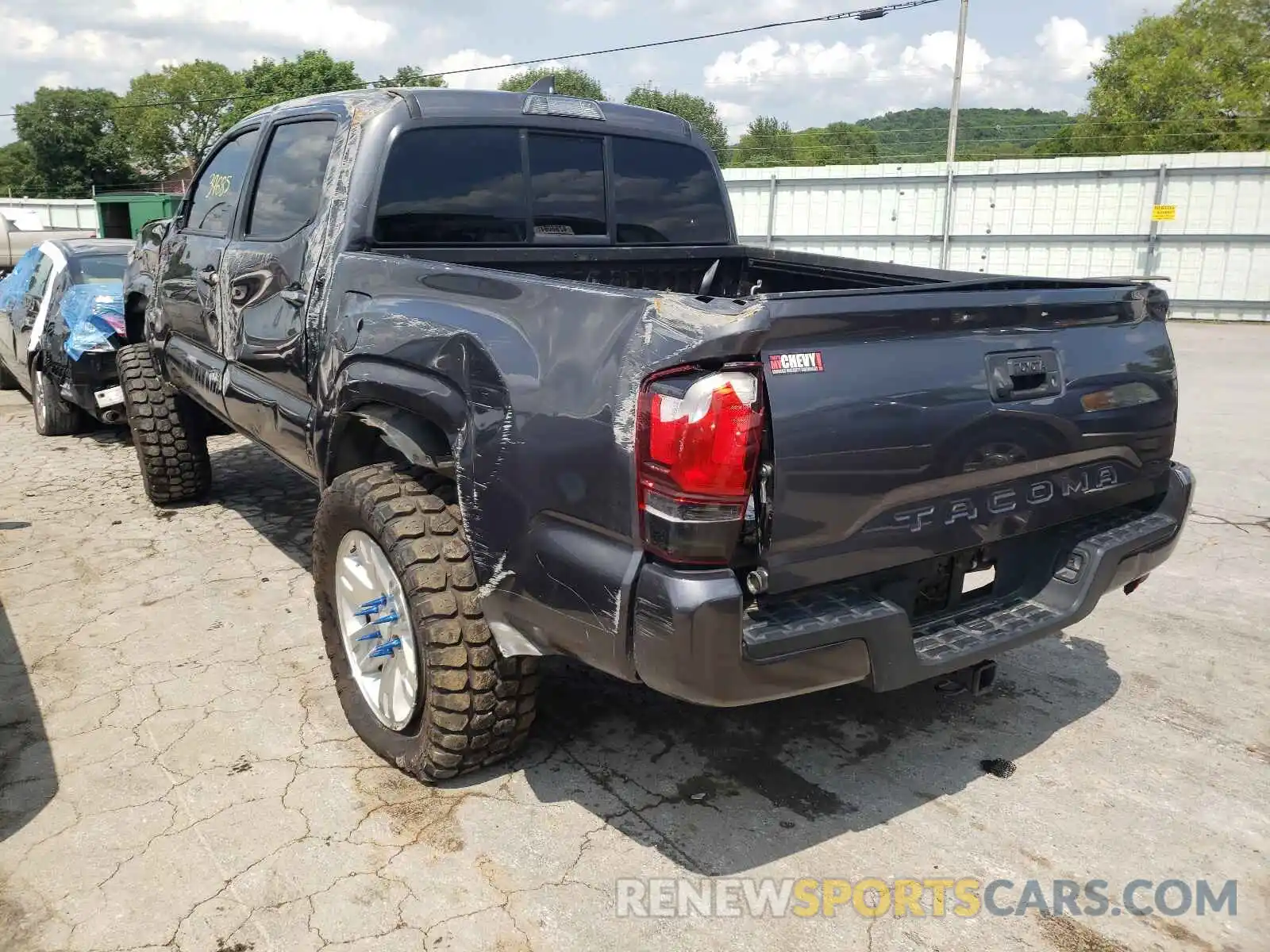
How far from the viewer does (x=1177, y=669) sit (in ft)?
12.4

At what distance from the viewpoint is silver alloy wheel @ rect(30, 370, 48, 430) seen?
7668 millimetres

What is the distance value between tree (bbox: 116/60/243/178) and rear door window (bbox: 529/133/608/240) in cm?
7895

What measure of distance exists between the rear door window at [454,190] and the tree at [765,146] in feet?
179

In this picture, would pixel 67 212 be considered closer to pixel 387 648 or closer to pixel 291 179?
pixel 291 179

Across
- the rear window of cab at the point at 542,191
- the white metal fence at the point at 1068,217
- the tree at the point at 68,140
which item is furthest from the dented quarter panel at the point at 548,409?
the tree at the point at 68,140

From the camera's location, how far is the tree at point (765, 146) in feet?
196

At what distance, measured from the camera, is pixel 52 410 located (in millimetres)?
7672

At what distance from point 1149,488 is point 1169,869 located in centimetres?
111

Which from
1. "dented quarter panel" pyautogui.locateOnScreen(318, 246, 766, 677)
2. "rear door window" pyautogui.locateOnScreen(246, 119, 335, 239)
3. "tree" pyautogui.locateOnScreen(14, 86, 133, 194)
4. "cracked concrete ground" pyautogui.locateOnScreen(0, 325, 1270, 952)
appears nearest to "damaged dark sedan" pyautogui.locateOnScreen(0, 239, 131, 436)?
"cracked concrete ground" pyautogui.locateOnScreen(0, 325, 1270, 952)

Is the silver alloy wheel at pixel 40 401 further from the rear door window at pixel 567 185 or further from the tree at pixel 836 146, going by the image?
the tree at pixel 836 146

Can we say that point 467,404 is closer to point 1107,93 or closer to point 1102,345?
point 1102,345

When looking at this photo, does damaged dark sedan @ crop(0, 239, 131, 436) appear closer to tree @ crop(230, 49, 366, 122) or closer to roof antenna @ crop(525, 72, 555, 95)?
roof antenna @ crop(525, 72, 555, 95)

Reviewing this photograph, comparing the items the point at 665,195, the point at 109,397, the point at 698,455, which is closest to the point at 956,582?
the point at 698,455

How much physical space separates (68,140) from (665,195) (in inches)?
3168
